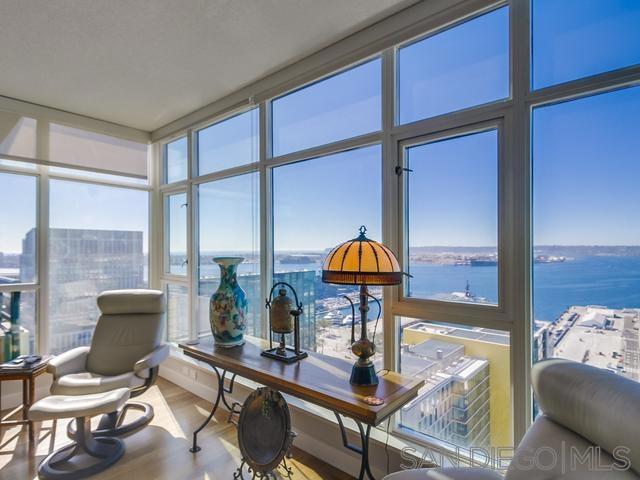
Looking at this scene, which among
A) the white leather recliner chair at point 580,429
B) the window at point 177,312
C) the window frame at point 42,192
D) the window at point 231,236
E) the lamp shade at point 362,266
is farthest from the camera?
the window at point 177,312

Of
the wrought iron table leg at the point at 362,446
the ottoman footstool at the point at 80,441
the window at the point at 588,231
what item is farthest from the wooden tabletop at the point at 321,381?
the window at the point at 588,231

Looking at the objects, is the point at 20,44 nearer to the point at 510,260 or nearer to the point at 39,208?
the point at 39,208

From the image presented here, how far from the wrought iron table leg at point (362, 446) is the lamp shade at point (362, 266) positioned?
65cm

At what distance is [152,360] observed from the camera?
271 centimetres

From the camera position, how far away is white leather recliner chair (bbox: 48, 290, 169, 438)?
258cm

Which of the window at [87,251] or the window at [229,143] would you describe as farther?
the window at [87,251]

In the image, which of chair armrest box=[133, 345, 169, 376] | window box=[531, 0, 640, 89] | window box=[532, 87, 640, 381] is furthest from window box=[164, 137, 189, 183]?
window box=[532, 87, 640, 381]

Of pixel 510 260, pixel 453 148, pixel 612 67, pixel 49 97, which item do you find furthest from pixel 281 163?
pixel 49 97

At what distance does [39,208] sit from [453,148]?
3935mm

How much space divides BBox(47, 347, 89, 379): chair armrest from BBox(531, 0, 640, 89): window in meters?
3.66

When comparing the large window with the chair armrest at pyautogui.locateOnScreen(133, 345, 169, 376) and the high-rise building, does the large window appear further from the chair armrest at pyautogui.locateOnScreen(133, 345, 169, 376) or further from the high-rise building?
the chair armrest at pyautogui.locateOnScreen(133, 345, 169, 376)

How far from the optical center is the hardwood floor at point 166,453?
221 centimetres

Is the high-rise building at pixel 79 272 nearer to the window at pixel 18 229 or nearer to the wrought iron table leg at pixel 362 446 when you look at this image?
the window at pixel 18 229

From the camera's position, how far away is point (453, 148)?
6.48ft
